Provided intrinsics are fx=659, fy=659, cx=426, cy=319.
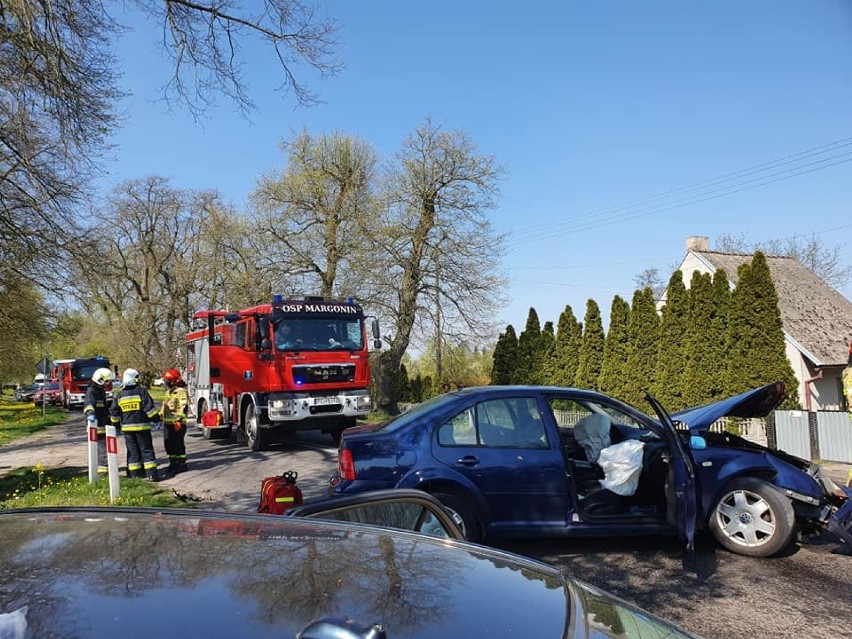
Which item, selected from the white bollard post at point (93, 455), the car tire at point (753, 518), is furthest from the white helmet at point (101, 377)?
the car tire at point (753, 518)

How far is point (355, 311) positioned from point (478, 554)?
13460mm

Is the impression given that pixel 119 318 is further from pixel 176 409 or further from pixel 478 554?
pixel 478 554

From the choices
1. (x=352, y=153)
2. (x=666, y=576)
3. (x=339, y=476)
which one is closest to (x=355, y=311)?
(x=339, y=476)

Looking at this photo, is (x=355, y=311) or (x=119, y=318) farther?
(x=119, y=318)

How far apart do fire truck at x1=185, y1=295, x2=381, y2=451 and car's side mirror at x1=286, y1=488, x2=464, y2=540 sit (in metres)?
11.4

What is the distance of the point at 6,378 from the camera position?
92.5ft

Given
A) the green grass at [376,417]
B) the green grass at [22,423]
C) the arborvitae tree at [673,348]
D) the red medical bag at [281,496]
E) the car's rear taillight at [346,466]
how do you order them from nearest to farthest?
the red medical bag at [281,496] < the car's rear taillight at [346,466] < the arborvitae tree at [673,348] < the green grass at [22,423] < the green grass at [376,417]

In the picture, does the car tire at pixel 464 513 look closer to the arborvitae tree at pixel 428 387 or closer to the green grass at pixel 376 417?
the green grass at pixel 376 417

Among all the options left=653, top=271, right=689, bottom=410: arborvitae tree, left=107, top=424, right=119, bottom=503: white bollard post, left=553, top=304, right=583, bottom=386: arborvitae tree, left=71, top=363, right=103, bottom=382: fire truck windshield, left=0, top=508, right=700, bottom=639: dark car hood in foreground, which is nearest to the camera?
left=0, top=508, right=700, bottom=639: dark car hood in foreground

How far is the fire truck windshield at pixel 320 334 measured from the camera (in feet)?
47.0

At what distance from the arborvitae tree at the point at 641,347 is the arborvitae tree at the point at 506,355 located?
6.30 m

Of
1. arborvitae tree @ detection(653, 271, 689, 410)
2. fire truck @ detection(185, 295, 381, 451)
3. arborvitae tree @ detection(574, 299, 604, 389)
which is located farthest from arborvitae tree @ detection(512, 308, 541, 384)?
fire truck @ detection(185, 295, 381, 451)

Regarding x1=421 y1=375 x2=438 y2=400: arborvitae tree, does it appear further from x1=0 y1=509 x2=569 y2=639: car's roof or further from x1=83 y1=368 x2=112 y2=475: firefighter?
x1=0 y1=509 x2=569 y2=639: car's roof

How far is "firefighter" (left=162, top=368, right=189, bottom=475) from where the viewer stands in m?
11.7
